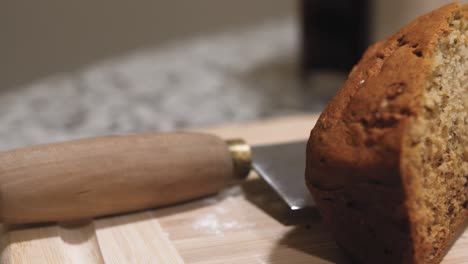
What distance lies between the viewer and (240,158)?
1.16 meters

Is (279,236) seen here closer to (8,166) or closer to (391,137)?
(391,137)

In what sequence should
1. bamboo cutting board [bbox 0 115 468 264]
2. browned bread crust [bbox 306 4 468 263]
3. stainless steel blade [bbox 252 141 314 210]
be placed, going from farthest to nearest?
stainless steel blade [bbox 252 141 314 210], bamboo cutting board [bbox 0 115 468 264], browned bread crust [bbox 306 4 468 263]

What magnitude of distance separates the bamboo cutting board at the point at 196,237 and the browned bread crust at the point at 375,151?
9cm

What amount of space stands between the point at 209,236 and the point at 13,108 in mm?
1368

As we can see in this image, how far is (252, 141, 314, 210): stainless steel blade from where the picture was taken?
107 cm

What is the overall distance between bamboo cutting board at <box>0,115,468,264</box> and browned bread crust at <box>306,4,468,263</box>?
3.6 inches

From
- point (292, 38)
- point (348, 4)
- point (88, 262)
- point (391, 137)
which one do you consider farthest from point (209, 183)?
point (292, 38)

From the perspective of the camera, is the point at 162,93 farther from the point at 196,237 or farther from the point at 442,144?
the point at 442,144

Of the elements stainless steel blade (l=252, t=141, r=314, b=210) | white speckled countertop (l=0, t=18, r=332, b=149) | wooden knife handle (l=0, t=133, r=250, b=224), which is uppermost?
wooden knife handle (l=0, t=133, r=250, b=224)

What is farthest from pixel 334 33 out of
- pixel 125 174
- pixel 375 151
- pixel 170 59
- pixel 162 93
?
pixel 375 151

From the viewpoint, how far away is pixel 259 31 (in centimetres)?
326

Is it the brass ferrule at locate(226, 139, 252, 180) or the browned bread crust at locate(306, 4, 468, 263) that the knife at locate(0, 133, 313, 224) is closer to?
the brass ferrule at locate(226, 139, 252, 180)

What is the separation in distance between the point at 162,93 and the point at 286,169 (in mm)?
1252

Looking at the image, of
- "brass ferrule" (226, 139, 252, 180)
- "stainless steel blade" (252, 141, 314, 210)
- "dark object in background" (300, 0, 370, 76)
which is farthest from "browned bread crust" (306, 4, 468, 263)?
"dark object in background" (300, 0, 370, 76)
